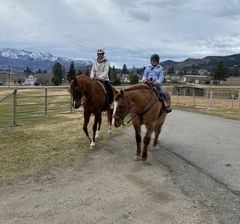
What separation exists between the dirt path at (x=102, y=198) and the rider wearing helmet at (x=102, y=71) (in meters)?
2.91

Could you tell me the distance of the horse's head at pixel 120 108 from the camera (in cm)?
809

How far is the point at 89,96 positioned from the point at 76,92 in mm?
472

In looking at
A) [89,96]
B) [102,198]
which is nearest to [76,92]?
[89,96]

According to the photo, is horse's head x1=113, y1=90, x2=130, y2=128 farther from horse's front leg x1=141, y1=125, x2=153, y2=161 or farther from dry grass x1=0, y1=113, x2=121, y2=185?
dry grass x1=0, y1=113, x2=121, y2=185

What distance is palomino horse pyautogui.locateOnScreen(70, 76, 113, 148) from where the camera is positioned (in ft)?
33.3

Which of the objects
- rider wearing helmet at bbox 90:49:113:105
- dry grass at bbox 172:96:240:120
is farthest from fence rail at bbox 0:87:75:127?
dry grass at bbox 172:96:240:120

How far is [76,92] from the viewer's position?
33.2 feet

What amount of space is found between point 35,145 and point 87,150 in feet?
5.30

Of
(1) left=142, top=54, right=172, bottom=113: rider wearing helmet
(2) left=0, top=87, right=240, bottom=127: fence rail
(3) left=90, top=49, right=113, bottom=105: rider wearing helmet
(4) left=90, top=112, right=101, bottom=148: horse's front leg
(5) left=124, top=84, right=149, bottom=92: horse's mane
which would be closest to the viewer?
(5) left=124, top=84, right=149, bottom=92: horse's mane

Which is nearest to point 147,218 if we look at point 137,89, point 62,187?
point 62,187

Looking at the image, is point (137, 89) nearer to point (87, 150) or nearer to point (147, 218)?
point (87, 150)

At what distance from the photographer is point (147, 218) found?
18.9ft

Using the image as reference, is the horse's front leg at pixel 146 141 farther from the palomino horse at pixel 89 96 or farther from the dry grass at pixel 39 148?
the palomino horse at pixel 89 96

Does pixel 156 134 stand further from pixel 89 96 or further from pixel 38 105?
pixel 38 105
